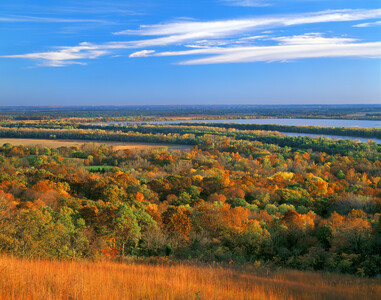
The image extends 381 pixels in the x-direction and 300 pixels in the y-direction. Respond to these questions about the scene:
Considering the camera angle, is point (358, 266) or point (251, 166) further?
point (251, 166)

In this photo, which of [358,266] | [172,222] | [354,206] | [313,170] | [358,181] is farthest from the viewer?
[313,170]

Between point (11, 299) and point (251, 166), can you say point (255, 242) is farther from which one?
point (251, 166)

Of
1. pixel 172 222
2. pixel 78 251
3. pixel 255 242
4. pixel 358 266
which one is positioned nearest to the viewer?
pixel 78 251

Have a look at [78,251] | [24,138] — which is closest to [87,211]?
[78,251]

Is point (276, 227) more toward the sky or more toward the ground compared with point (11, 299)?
more toward the ground

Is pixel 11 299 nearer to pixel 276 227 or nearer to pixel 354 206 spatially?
pixel 276 227

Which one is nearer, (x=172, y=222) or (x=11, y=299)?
(x=11, y=299)

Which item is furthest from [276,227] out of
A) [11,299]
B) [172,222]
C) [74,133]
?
[74,133]

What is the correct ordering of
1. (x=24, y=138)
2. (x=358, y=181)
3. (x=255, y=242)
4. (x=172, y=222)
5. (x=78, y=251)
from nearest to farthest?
(x=78, y=251) → (x=255, y=242) → (x=172, y=222) → (x=358, y=181) → (x=24, y=138)

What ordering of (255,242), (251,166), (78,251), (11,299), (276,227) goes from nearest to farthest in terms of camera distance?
1. (11,299)
2. (78,251)
3. (255,242)
4. (276,227)
5. (251,166)
